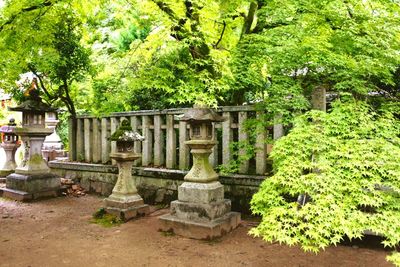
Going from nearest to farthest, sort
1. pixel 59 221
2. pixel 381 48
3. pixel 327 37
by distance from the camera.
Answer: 1. pixel 381 48
2. pixel 327 37
3. pixel 59 221

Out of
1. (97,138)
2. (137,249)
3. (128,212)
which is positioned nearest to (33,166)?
(97,138)

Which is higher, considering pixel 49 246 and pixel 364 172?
pixel 364 172

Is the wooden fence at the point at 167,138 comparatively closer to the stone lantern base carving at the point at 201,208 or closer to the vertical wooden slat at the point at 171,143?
the vertical wooden slat at the point at 171,143

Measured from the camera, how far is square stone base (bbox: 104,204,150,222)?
20.3 feet

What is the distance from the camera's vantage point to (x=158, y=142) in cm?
768

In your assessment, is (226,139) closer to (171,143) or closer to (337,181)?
(171,143)

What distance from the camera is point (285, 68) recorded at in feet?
17.0

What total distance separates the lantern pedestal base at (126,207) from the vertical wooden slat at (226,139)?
6.46ft

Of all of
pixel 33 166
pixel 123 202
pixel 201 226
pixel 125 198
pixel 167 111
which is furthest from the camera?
pixel 33 166

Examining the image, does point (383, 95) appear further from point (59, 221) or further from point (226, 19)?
point (59, 221)

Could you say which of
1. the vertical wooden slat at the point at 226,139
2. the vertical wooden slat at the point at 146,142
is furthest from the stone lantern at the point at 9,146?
the vertical wooden slat at the point at 226,139

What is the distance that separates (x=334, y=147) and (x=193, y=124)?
2420 mm

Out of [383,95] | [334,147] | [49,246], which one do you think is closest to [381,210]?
[334,147]

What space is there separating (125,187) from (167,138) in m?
1.60
